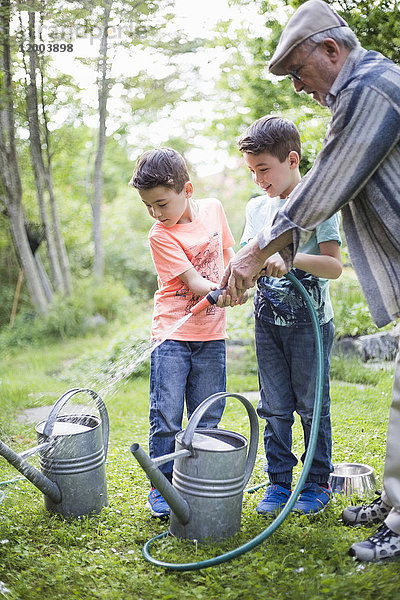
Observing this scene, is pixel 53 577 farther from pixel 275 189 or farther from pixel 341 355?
pixel 341 355

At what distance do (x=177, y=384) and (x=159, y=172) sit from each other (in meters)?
0.86

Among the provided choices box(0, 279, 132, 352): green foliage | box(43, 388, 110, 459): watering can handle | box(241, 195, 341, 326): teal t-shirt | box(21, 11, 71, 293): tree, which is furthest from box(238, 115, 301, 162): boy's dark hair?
box(0, 279, 132, 352): green foliage

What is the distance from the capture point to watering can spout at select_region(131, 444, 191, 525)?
72.0 inches

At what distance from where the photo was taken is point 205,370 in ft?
8.21

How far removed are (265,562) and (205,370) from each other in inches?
32.0

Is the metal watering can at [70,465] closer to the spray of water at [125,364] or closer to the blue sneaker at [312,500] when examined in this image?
the spray of water at [125,364]

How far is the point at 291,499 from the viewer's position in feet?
6.25

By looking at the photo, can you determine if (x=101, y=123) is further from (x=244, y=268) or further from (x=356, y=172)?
(x=356, y=172)

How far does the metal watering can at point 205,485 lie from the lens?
2.02m

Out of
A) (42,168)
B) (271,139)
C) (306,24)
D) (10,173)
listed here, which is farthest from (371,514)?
(42,168)

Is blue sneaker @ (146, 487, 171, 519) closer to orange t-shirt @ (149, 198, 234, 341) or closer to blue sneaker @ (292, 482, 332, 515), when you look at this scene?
blue sneaker @ (292, 482, 332, 515)

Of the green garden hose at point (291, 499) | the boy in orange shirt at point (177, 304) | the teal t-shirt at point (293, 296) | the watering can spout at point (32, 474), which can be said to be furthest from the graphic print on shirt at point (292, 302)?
the watering can spout at point (32, 474)

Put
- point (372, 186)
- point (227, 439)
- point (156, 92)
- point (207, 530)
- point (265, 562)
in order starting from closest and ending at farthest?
point (372, 186) < point (265, 562) < point (207, 530) < point (227, 439) < point (156, 92)

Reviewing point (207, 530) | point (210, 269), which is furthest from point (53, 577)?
point (210, 269)
